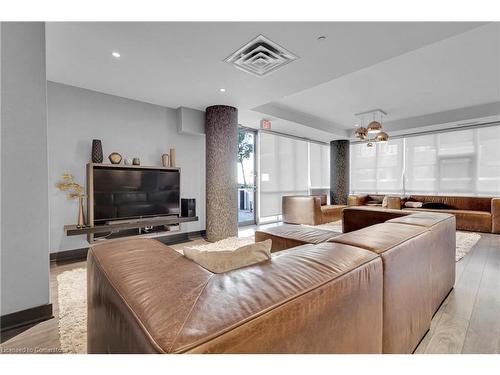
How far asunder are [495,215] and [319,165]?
4.35 m

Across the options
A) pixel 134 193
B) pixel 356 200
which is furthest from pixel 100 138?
pixel 356 200

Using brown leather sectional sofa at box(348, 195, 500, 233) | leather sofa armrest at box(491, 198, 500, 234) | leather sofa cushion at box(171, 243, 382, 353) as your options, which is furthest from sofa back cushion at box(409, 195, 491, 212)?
leather sofa cushion at box(171, 243, 382, 353)

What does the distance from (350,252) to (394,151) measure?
7.40m

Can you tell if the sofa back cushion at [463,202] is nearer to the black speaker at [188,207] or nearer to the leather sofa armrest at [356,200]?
the leather sofa armrest at [356,200]

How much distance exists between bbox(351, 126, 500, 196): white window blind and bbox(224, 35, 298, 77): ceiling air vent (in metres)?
5.83

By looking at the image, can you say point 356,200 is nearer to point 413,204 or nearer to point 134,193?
point 413,204

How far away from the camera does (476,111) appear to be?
5.05 meters

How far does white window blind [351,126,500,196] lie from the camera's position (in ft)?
18.7

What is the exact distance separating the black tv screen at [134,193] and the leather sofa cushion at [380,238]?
328 cm

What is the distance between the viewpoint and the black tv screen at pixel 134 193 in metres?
3.36

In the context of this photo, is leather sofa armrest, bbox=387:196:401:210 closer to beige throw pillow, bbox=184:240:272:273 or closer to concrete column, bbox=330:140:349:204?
concrete column, bbox=330:140:349:204

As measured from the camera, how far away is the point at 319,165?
7.96 meters
